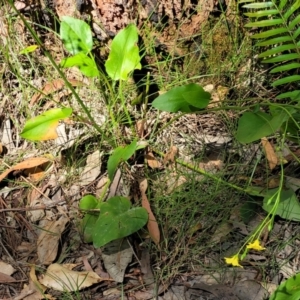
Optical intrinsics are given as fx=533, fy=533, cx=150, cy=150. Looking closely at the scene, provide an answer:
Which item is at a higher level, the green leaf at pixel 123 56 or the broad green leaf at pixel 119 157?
the green leaf at pixel 123 56

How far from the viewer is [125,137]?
6.89 feet

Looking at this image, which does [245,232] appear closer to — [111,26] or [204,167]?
[204,167]

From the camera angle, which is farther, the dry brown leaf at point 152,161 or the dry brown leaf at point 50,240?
the dry brown leaf at point 152,161

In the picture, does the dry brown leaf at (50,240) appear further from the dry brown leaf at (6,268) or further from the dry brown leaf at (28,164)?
the dry brown leaf at (28,164)

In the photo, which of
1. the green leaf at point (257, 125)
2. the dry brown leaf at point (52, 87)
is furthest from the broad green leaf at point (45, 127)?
the green leaf at point (257, 125)

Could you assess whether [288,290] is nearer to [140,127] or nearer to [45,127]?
[140,127]

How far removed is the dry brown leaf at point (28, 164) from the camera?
2088 millimetres

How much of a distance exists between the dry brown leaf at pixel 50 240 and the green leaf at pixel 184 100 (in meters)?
0.57

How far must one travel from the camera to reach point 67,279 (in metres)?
1.80

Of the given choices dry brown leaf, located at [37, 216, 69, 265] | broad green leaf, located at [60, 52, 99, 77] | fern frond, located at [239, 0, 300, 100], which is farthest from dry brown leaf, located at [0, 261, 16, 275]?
fern frond, located at [239, 0, 300, 100]

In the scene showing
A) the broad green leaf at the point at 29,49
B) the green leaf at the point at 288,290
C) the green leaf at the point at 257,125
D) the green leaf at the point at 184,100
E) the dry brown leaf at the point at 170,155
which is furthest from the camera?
the broad green leaf at the point at 29,49

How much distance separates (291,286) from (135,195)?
658mm

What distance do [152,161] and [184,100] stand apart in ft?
1.06

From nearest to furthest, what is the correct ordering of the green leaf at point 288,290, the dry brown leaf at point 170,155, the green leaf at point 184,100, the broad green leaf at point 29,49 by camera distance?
the green leaf at point 288,290 → the green leaf at point 184,100 → the dry brown leaf at point 170,155 → the broad green leaf at point 29,49
